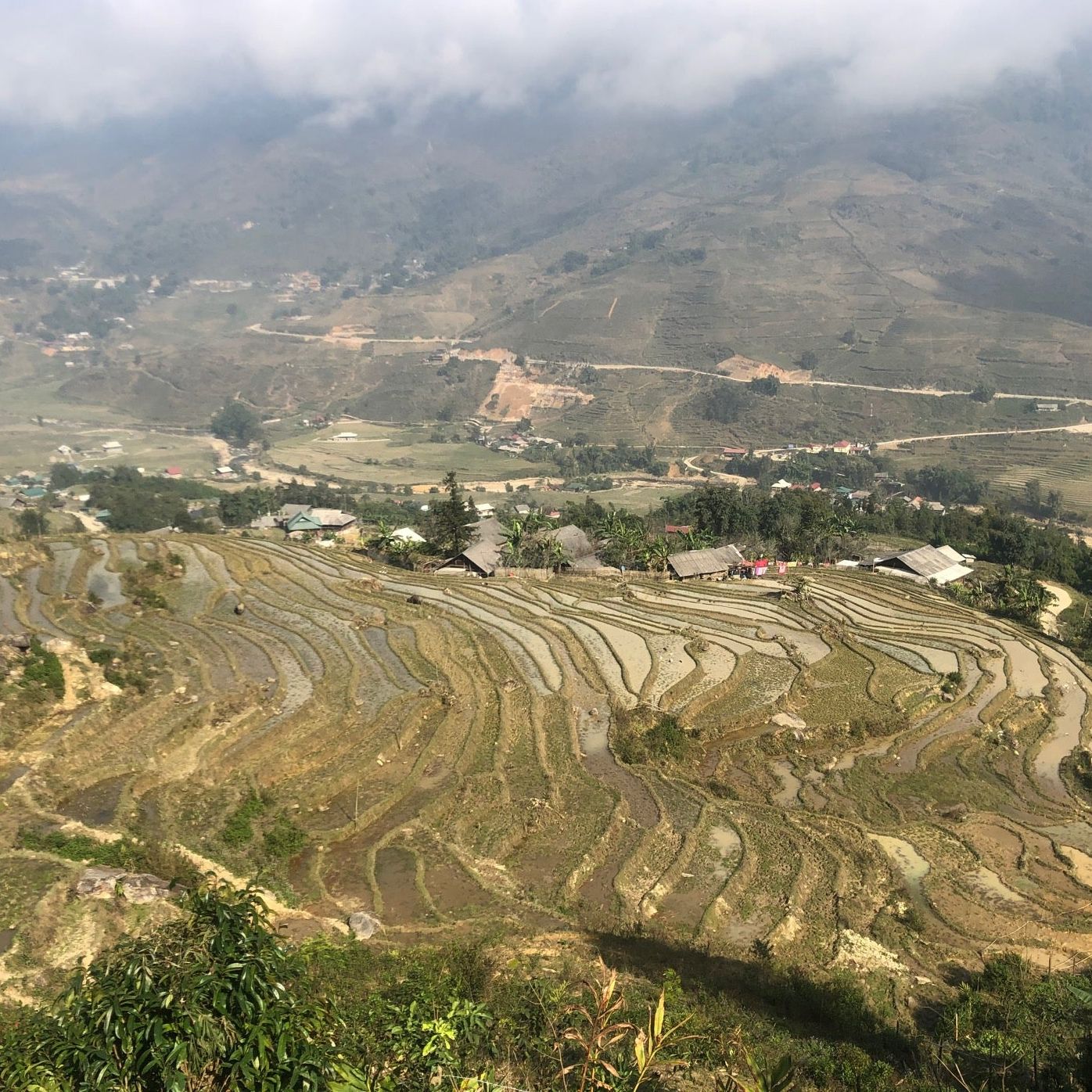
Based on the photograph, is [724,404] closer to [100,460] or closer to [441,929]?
[100,460]

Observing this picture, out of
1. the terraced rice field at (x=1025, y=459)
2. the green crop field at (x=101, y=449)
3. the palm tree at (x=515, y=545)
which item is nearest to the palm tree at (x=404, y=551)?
the palm tree at (x=515, y=545)

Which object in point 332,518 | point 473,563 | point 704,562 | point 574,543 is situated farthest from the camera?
point 332,518

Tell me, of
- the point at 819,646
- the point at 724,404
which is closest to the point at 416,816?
the point at 819,646

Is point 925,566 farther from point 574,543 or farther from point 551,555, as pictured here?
point 551,555

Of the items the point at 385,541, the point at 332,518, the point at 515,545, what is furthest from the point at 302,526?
the point at 515,545

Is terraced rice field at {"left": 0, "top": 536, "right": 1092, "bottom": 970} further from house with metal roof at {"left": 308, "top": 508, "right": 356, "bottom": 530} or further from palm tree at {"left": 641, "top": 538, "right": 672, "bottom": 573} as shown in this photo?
house with metal roof at {"left": 308, "top": 508, "right": 356, "bottom": 530}

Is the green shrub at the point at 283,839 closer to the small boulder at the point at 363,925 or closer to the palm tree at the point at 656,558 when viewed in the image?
the small boulder at the point at 363,925

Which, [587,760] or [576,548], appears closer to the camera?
[587,760]
